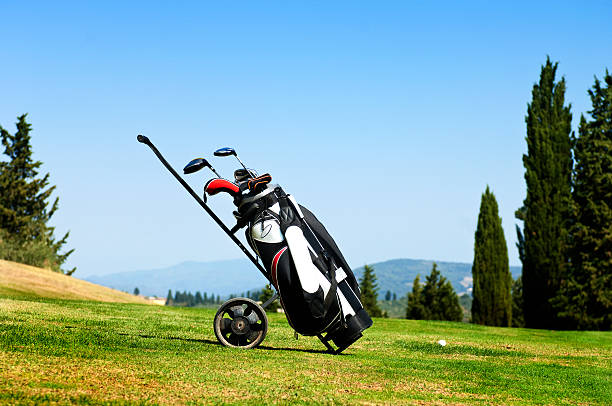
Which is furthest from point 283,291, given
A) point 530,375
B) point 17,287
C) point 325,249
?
point 17,287

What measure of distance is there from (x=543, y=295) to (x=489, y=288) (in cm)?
432

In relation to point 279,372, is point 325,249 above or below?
above

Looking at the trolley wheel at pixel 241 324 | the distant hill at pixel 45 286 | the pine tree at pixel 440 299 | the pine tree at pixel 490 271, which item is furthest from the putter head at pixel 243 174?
the pine tree at pixel 440 299

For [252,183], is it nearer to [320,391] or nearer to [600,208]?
[320,391]

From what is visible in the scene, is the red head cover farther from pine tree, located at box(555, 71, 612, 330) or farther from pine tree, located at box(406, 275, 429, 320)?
pine tree, located at box(406, 275, 429, 320)

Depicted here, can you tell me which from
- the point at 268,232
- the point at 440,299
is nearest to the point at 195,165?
the point at 268,232

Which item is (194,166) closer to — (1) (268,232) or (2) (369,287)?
(1) (268,232)

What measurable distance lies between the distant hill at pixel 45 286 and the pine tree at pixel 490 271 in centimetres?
1968

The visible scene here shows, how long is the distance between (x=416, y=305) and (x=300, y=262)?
172 ft

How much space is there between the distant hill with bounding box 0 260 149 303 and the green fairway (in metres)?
10.8

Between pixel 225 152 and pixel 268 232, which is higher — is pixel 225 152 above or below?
above

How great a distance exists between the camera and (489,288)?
3609 centimetres

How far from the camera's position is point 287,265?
773 centimetres

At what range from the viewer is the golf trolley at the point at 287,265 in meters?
7.75
